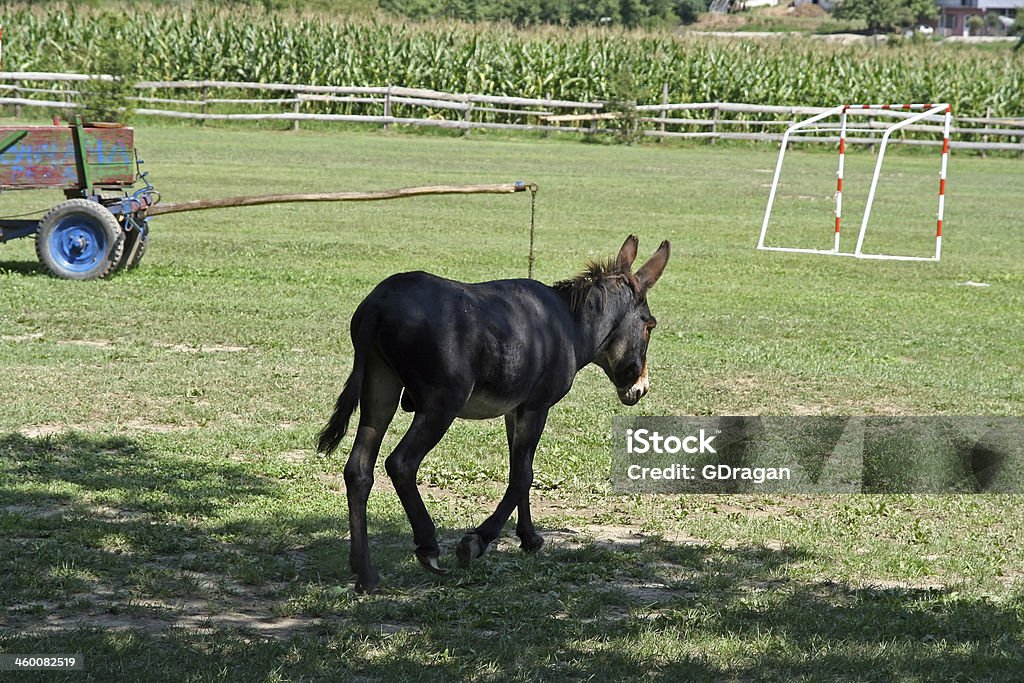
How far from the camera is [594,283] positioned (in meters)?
6.42

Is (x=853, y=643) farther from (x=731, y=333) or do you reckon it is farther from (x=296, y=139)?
(x=296, y=139)

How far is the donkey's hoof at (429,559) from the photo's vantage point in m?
5.65

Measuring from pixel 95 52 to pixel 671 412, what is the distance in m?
37.6

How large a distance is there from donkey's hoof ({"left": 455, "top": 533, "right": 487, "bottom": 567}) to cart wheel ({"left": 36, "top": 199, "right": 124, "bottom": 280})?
31.0ft

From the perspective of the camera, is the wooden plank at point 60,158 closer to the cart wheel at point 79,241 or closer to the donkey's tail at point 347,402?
the cart wheel at point 79,241

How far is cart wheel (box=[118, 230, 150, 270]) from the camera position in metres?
15.0

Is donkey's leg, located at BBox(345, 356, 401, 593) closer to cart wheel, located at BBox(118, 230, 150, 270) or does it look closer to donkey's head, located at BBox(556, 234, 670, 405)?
donkey's head, located at BBox(556, 234, 670, 405)

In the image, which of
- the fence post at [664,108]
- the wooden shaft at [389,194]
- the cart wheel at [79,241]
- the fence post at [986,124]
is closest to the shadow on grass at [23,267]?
the cart wheel at [79,241]

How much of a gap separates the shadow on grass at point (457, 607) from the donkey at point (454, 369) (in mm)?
347

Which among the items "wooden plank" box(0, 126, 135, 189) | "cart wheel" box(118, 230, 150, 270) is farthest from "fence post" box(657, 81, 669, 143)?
"wooden plank" box(0, 126, 135, 189)

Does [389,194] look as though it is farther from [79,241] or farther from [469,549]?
[79,241]

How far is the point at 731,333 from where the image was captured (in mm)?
13062

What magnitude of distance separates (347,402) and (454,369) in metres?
0.56

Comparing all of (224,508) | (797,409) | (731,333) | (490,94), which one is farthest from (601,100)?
(224,508)
